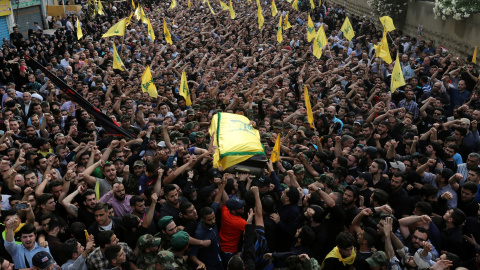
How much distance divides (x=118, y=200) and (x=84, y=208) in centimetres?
41

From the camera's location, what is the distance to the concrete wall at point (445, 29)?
12.4 m

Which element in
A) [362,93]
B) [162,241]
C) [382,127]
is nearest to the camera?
[162,241]

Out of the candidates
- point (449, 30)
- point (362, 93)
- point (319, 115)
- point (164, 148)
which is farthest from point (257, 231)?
point (449, 30)

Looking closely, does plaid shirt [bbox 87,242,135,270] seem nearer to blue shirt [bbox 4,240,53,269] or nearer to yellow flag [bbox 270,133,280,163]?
blue shirt [bbox 4,240,53,269]

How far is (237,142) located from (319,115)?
2426 millimetres

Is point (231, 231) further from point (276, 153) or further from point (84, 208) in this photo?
point (276, 153)

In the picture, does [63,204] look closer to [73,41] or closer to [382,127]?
[382,127]

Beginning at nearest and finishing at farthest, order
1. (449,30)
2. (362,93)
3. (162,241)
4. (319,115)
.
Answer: (162,241), (319,115), (362,93), (449,30)

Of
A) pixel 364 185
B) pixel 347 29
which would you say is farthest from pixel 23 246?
pixel 347 29

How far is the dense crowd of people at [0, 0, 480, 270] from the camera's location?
431 cm

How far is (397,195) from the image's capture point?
5625 mm

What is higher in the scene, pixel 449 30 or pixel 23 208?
pixel 449 30

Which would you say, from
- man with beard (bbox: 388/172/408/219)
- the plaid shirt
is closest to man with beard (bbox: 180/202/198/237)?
the plaid shirt

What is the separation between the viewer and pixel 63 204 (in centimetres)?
517
